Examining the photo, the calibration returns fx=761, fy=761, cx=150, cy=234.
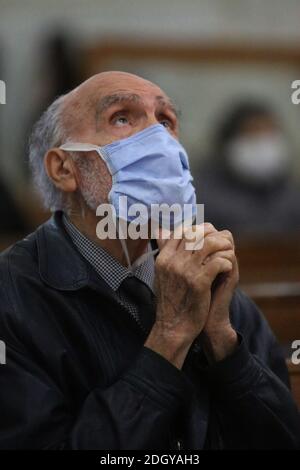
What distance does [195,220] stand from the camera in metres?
1.84

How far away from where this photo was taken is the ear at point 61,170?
1.81m

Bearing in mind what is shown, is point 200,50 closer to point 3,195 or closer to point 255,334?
point 3,195

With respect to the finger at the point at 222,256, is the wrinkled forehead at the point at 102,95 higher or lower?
higher

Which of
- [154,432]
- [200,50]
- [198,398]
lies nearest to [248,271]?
[198,398]

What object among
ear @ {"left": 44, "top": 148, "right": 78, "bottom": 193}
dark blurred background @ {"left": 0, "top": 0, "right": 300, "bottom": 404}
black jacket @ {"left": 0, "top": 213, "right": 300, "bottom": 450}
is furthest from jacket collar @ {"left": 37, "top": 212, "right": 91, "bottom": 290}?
dark blurred background @ {"left": 0, "top": 0, "right": 300, "bottom": 404}

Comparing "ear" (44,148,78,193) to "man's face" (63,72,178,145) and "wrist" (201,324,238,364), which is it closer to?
"man's face" (63,72,178,145)

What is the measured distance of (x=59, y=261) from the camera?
5.55 feet

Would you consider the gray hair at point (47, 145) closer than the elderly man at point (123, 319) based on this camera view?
No

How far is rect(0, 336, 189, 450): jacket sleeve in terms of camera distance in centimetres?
146

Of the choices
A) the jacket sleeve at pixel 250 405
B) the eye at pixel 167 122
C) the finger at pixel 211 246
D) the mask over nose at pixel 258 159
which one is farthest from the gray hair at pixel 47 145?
the mask over nose at pixel 258 159

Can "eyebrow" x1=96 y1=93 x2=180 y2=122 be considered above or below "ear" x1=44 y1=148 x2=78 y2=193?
above

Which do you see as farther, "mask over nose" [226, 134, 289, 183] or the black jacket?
"mask over nose" [226, 134, 289, 183]

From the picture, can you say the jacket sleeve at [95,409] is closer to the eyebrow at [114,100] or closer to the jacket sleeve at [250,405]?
the jacket sleeve at [250,405]

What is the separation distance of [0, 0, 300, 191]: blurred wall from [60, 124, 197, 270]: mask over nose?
10.6ft
